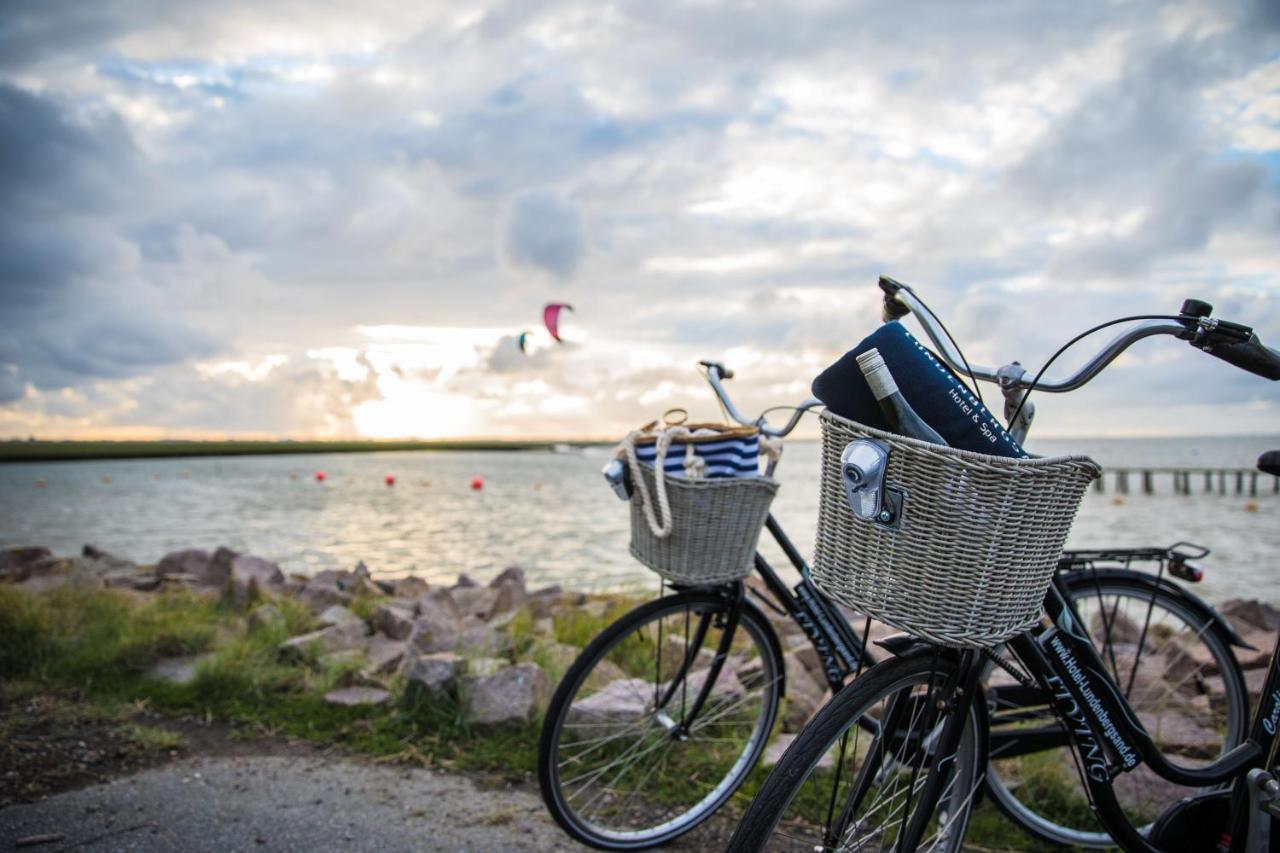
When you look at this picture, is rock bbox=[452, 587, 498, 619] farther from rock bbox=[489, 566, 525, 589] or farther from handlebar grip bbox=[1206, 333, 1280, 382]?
handlebar grip bbox=[1206, 333, 1280, 382]

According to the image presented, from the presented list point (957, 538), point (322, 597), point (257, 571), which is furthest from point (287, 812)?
point (257, 571)

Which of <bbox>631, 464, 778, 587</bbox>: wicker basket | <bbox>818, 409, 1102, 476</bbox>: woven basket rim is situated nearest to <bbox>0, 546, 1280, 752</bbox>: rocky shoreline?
<bbox>631, 464, 778, 587</bbox>: wicker basket

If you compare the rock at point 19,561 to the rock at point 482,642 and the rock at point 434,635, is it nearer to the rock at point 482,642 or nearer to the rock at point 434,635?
the rock at point 434,635

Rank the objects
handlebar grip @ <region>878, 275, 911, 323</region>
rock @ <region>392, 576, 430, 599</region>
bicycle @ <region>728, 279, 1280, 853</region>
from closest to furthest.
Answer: bicycle @ <region>728, 279, 1280, 853</region> < handlebar grip @ <region>878, 275, 911, 323</region> < rock @ <region>392, 576, 430, 599</region>

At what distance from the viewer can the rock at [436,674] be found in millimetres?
4133

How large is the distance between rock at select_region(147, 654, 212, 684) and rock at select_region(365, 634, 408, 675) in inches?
34.0

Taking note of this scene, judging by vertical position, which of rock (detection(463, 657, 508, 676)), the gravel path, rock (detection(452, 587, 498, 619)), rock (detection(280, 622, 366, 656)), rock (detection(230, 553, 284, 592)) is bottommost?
rock (detection(452, 587, 498, 619))

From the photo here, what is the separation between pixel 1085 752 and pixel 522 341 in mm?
2318

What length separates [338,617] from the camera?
246 inches

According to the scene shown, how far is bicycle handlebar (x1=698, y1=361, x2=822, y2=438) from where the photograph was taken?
2.75 m

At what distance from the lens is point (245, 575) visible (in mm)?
9586

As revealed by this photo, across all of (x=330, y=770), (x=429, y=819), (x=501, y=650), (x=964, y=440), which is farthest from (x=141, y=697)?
(x=964, y=440)

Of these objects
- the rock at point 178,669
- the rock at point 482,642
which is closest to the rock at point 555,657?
the rock at point 482,642

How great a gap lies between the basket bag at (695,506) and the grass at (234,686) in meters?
1.13
